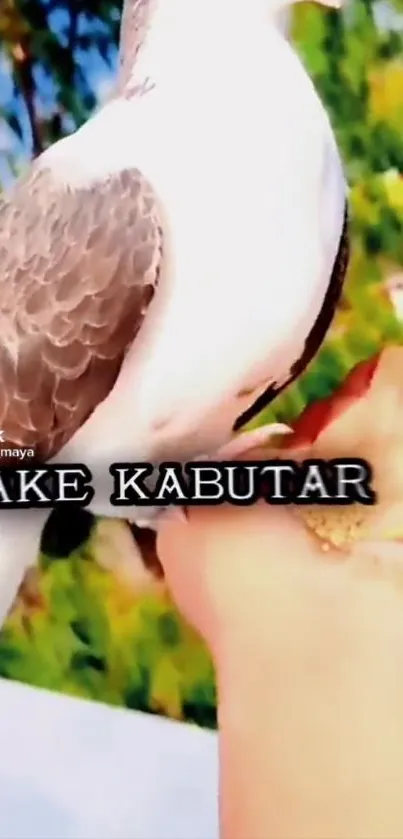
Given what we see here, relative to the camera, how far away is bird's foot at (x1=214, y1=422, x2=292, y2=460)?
1.02m

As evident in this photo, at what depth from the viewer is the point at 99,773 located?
40.2 inches

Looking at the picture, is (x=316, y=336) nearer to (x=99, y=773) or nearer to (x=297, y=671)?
(x=297, y=671)

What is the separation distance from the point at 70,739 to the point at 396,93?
72 cm

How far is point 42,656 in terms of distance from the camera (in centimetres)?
104

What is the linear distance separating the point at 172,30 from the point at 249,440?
42 cm

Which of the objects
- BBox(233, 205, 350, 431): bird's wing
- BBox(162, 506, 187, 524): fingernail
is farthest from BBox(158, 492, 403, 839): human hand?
BBox(233, 205, 350, 431): bird's wing

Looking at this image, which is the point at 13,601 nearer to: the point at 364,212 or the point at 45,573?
the point at 45,573

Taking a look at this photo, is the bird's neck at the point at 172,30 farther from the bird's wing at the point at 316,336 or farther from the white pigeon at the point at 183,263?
the bird's wing at the point at 316,336

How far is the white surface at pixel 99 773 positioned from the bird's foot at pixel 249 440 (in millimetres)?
274

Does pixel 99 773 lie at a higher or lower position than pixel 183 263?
lower

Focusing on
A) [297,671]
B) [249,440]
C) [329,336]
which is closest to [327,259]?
[329,336]

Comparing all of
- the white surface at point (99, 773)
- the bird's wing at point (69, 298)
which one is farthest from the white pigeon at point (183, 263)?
the white surface at point (99, 773)

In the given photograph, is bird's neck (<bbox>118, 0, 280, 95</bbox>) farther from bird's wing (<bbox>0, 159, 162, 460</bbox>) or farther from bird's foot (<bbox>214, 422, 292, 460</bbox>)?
bird's foot (<bbox>214, 422, 292, 460</bbox>)

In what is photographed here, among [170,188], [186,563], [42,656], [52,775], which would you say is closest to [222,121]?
[170,188]
